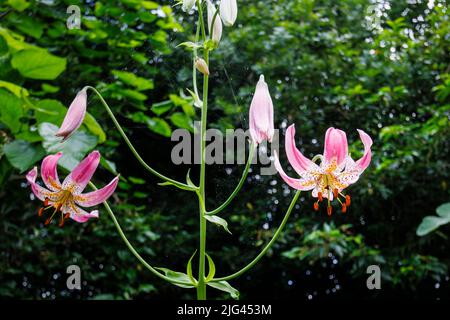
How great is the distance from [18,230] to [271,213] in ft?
3.06

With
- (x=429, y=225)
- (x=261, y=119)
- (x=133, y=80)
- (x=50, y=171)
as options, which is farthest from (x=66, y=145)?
(x=429, y=225)

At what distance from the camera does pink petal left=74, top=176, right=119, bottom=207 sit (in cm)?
42

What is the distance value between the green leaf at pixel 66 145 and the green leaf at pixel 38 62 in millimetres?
150

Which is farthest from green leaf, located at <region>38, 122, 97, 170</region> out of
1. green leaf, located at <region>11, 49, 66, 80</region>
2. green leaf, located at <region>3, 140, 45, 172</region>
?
green leaf, located at <region>11, 49, 66, 80</region>

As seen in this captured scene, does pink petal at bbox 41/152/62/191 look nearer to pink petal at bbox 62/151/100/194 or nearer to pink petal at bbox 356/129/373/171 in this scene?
pink petal at bbox 62/151/100/194

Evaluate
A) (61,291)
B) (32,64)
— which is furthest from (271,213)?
(32,64)

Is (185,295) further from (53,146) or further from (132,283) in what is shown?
(53,146)

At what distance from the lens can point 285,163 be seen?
1906 millimetres

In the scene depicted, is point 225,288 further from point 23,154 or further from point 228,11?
point 23,154

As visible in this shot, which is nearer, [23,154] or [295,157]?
[295,157]

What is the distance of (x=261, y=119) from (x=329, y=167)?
7cm

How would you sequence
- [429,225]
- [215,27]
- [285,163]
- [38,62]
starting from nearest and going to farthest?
[215,27] < [38,62] < [429,225] < [285,163]

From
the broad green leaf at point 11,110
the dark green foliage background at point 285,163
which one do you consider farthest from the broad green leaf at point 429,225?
the broad green leaf at point 11,110

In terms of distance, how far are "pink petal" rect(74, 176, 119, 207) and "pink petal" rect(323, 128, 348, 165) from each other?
171mm
